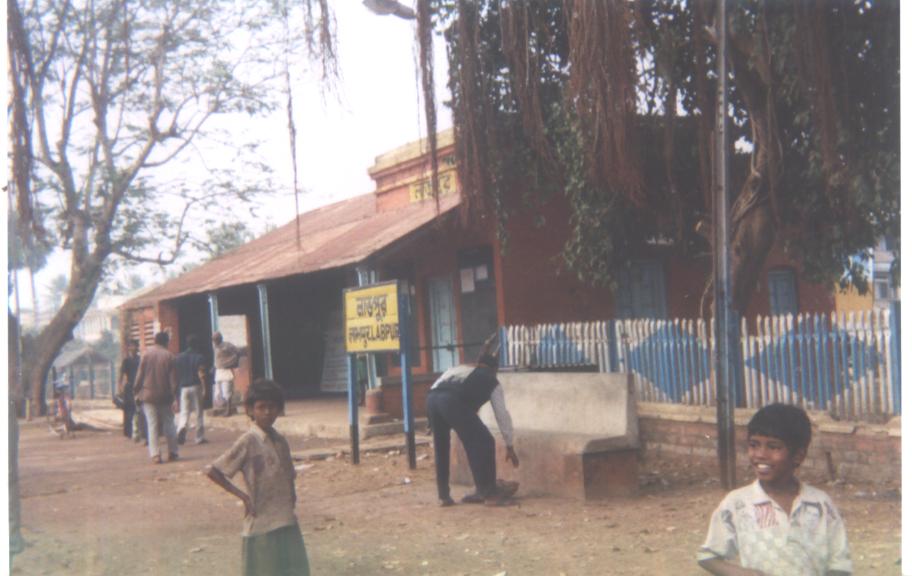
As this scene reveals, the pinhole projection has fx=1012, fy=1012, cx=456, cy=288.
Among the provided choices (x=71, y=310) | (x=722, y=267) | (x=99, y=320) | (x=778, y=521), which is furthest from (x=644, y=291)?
(x=99, y=320)

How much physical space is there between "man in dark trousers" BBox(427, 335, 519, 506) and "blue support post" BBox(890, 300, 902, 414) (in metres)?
2.74

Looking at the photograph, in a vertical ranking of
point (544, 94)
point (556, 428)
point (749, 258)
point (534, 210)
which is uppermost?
point (544, 94)

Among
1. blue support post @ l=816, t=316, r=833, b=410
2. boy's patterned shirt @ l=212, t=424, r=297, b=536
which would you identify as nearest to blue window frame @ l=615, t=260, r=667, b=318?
blue support post @ l=816, t=316, r=833, b=410

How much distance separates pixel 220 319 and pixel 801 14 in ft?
48.6

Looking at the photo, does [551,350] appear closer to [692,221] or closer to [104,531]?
[692,221]

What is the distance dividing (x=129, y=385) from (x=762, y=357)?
847 centimetres

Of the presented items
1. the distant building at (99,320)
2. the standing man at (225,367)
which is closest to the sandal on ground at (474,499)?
the standing man at (225,367)

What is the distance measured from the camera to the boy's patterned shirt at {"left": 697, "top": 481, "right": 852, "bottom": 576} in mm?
2996

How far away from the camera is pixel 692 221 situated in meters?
11.9

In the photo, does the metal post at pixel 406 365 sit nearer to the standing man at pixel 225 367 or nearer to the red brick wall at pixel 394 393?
the red brick wall at pixel 394 393

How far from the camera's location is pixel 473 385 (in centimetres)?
746

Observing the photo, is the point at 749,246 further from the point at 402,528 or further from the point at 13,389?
the point at 13,389

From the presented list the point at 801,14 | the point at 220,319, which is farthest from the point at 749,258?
the point at 220,319

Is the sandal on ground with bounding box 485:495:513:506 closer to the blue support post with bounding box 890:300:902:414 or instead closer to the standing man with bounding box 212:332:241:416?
the blue support post with bounding box 890:300:902:414
